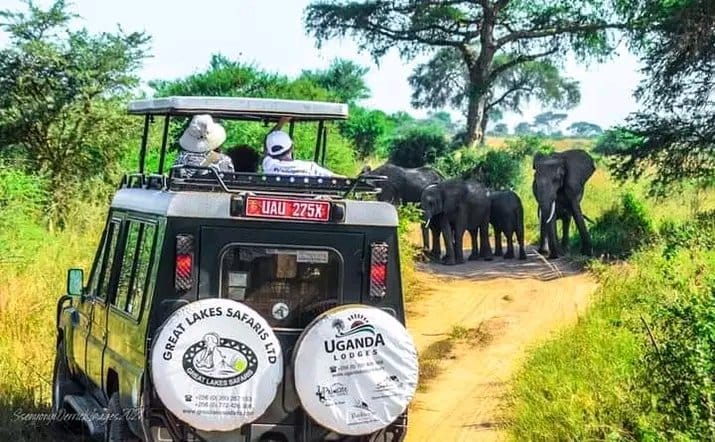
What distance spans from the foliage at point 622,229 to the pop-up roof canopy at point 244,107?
12.5 meters

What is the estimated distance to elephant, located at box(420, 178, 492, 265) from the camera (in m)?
21.9

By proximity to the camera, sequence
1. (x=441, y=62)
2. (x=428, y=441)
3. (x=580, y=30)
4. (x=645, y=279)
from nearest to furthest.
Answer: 1. (x=428, y=441)
2. (x=645, y=279)
3. (x=580, y=30)
4. (x=441, y=62)

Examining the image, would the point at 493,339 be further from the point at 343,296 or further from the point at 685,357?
the point at 343,296

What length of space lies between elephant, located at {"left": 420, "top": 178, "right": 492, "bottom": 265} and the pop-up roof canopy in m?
13.5

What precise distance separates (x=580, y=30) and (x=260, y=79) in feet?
31.5

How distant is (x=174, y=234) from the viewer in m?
A: 6.60

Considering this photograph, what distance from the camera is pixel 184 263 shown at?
6602 mm

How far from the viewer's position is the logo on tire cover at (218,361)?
6270 mm

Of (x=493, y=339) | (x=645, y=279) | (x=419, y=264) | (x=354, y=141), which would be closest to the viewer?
(x=645, y=279)

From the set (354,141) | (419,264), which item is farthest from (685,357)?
(354,141)

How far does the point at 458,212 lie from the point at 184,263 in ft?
51.6

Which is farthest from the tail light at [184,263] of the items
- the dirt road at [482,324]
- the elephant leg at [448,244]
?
the elephant leg at [448,244]

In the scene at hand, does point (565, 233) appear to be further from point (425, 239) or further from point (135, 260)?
point (135, 260)

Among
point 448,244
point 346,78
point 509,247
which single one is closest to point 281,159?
point 448,244
